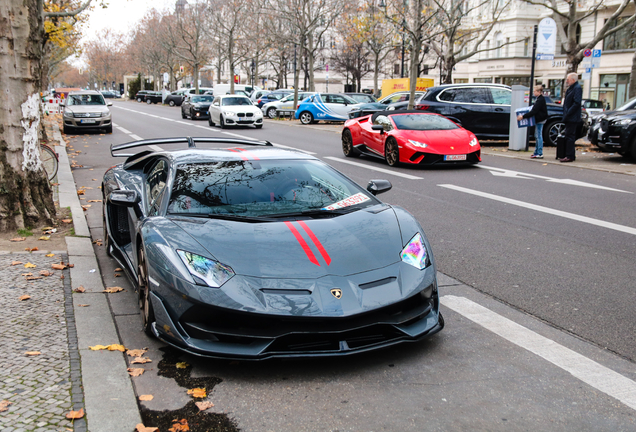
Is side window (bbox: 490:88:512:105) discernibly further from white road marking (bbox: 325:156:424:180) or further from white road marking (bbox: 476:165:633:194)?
white road marking (bbox: 325:156:424:180)

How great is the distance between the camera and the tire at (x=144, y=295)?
4.11 m

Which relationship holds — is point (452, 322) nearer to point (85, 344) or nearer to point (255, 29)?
point (85, 344)

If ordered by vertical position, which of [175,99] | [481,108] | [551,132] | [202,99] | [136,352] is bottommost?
[136,352]

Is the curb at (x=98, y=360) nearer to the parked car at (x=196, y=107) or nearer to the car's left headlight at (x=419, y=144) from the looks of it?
the car's left headlight at (x=419, y=144)

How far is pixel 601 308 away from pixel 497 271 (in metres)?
1.18

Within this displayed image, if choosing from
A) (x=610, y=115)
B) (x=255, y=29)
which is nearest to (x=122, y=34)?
(x=255, y=29)

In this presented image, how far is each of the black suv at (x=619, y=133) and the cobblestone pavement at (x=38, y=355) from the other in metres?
12.8

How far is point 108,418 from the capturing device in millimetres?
3223

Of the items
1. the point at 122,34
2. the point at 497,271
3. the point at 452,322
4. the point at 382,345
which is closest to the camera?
the point at 382,345

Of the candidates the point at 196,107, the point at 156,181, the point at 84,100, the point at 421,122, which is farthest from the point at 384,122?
the point at 196,107

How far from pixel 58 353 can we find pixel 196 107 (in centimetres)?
3203

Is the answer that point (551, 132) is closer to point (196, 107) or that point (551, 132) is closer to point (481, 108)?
point (481, 108)

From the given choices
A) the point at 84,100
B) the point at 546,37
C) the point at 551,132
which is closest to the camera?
the point at 546,37

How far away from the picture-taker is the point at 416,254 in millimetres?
4207
